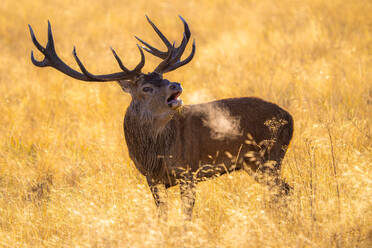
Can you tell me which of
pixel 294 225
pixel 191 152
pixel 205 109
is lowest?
pixel 294 225

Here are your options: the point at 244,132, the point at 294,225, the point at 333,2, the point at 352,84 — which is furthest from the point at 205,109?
the point at 333,2

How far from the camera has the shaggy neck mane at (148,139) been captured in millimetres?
3957

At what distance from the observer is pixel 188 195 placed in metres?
3.64

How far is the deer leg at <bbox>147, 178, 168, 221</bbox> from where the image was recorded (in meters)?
3.56

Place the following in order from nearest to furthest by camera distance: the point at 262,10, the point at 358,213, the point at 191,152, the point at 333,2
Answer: the point at 358,213
the point at 191,152
the point at 333,2
the point at 262,10

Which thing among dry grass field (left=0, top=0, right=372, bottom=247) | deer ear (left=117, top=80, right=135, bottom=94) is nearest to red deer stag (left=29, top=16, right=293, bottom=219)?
deer ear (left=117, top=80, right=135, bottom=94)

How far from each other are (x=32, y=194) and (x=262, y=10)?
7988 millimetres

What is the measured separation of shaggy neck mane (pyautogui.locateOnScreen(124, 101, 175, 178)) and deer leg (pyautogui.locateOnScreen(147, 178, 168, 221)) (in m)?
0.10

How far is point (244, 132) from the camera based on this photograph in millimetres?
4094

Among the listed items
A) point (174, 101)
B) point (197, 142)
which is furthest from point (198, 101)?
point (174, 101)

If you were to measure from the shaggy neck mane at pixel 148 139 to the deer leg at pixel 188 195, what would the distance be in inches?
10.2

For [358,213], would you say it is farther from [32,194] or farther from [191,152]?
[32,194]

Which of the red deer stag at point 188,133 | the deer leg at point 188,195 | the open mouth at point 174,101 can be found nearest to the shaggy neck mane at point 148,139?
the red deer stag at point 188,133

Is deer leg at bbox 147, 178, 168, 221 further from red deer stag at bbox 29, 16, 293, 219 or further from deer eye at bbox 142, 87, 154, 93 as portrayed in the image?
deer eye at bbox 142, 87, 154, 93
